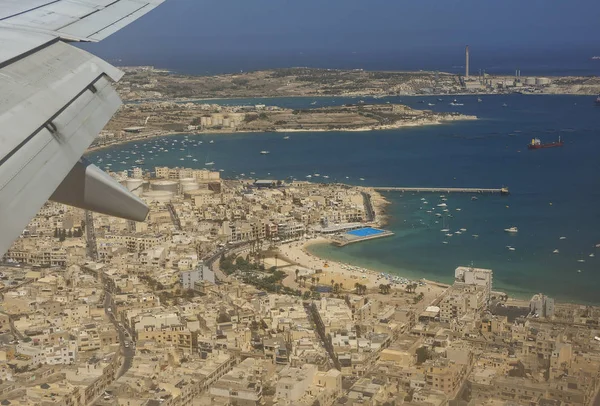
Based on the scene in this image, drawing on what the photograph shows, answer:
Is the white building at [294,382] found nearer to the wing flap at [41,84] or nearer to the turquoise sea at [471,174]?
the turquoise sea at [471,174]

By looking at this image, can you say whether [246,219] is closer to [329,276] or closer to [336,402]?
[329,276]

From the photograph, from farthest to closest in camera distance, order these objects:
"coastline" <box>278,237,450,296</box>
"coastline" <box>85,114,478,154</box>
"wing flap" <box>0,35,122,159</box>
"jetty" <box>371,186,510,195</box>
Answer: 1. "coastline" <box>85,114,478,154</box>
2. "jetty" <box>371,186,510,195</box>
3. "coastline" <box>278,237,450,296</box>
4. "wing flap" <box>0,35,122,159</box>

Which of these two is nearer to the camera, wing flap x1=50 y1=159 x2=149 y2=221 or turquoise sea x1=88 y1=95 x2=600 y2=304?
wing flap x1=50 y1=159 x2=149 y2=221

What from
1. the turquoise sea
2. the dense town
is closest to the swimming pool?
the turquoise sea

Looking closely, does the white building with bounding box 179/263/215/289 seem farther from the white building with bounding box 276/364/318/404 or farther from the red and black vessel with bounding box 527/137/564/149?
the red and black vessel with bounding box 527/137/564/149

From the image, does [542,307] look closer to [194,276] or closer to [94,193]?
[194,276]

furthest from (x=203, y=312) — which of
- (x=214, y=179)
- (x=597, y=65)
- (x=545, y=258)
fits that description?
(x=597, y=65)
